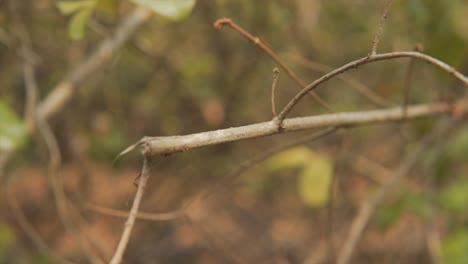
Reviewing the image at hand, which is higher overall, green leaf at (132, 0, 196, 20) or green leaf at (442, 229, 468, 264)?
green leaf at (132, 0, 196, 20)

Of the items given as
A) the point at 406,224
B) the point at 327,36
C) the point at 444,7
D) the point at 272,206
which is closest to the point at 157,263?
the point at 272,206

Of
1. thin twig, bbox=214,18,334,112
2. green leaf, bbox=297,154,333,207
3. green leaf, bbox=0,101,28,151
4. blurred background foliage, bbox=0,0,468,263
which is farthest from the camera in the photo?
blurred background foliage, bbox=0,0,468,263

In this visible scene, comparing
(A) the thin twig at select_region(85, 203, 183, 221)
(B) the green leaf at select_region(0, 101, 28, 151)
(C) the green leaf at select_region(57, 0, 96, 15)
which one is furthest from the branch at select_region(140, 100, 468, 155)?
(B) the green leaf at select_region(0, 101, 28, 151)

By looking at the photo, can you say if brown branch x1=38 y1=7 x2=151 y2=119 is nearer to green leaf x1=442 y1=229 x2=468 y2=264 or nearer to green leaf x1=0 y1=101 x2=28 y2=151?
green leaf x1=0 y1=101 x2=28 y2=151

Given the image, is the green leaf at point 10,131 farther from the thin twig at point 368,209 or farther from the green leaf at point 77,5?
the thin twig at point 368,209

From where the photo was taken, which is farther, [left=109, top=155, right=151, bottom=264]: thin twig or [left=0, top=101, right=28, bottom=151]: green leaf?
[left=0, top=101, right=28, bottom=151]: green leaf

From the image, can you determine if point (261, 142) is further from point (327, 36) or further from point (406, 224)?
point (406, 224)
